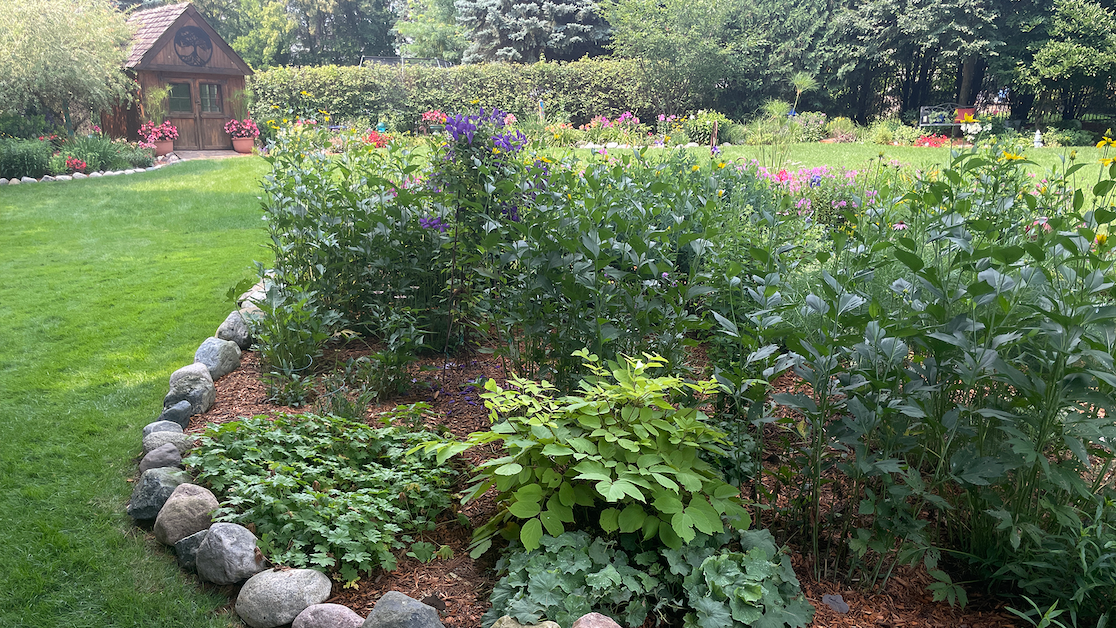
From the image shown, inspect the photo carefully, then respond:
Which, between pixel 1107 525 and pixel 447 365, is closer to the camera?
pixel 1107 525

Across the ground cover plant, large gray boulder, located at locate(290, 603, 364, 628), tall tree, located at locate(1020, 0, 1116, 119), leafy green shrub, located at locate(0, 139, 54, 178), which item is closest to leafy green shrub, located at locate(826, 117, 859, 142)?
tall tree, located at locate(1020, 0, 1116, 119)

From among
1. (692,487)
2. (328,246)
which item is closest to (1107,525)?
(692,487)

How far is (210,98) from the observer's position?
1794 centimetres

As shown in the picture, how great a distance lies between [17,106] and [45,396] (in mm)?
12760

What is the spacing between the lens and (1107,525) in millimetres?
1680

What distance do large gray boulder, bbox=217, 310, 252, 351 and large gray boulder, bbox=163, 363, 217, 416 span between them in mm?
600

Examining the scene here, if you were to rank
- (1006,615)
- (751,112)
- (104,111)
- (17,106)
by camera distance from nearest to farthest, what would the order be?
(1006,615)
(17,106)
(104,111)
(751,112)

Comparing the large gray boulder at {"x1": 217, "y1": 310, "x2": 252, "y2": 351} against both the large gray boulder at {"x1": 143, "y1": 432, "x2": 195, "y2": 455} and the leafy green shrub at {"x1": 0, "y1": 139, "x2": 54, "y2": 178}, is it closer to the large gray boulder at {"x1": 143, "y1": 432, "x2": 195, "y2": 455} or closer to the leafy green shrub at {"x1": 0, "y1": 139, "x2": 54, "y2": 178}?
the large gray boulder at {"x1": 143, "y1": 432, "x2": 195, "y2": 455}

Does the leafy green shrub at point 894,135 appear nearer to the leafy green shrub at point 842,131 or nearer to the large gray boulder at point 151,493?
the leafy green shrub at point 842,131

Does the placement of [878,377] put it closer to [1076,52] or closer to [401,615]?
[401,615]

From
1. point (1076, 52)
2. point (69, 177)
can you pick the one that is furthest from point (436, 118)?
point (1076, 52)

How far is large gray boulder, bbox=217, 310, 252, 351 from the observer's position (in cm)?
383

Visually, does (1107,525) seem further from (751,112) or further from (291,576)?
(751,112)

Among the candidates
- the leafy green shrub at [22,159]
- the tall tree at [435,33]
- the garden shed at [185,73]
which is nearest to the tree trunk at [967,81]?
the tall tree at [435,33]
